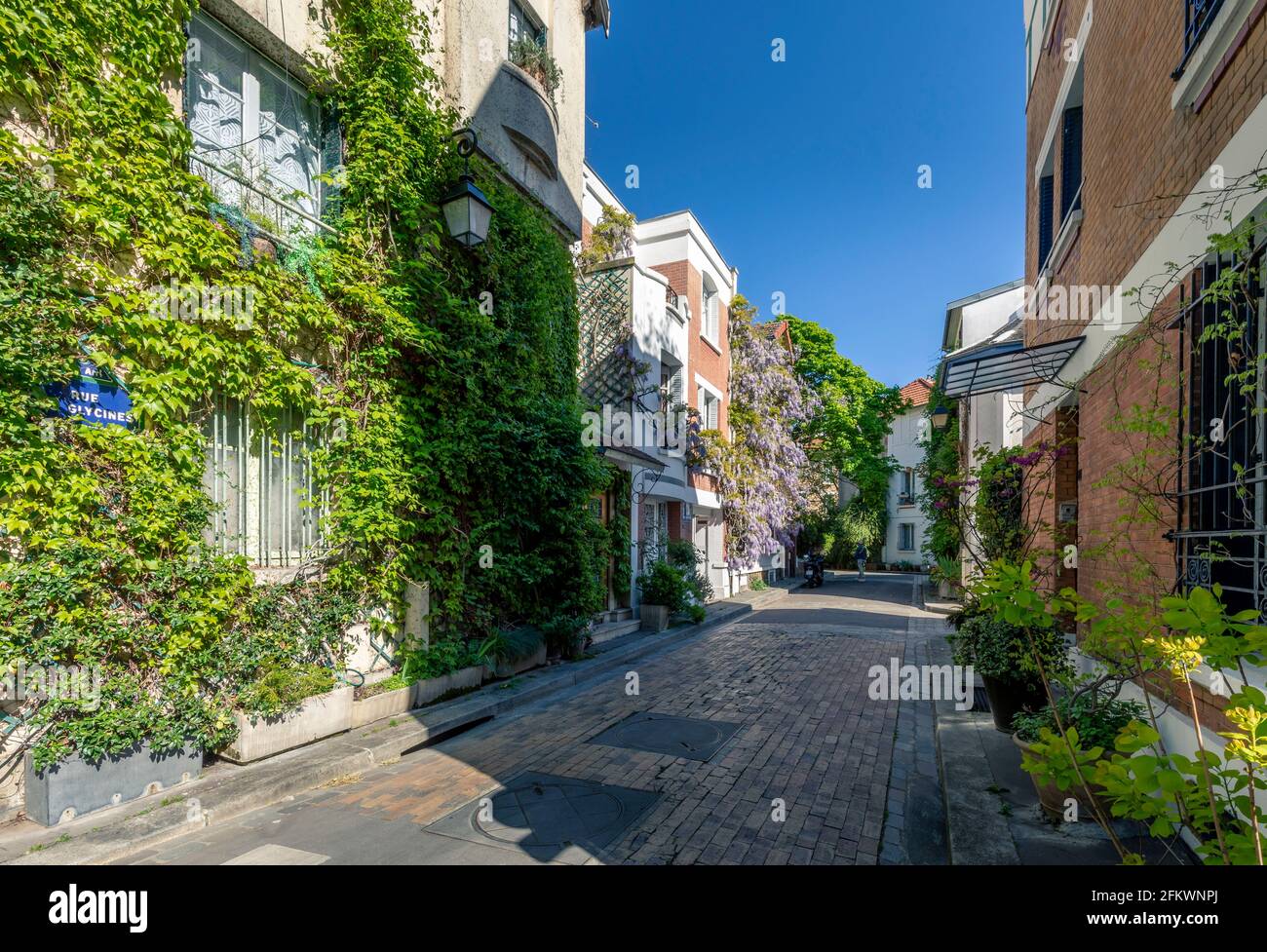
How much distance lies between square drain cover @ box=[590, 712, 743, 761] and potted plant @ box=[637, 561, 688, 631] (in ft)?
18.2

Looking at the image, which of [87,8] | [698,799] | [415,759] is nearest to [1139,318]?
[698,799]

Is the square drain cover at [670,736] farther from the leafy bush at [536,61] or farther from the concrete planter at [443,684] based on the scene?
the leafy bush at [536,61]

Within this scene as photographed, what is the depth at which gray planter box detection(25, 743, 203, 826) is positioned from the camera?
384 cm

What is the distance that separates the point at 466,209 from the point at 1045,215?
8.10 meters

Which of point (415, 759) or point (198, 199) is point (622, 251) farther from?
point (415, 759)

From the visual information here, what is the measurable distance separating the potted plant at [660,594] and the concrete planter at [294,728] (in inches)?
283

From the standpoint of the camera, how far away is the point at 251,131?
18.9 feet

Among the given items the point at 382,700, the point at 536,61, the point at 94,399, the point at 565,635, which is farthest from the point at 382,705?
the point at 536,61

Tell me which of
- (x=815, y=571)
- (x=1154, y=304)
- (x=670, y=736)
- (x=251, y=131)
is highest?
(x=251, y=131)

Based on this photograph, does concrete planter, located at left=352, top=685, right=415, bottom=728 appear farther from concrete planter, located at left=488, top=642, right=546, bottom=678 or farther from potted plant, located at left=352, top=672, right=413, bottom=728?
concrete planter, located at left=488, top=642, right=546, bottom=678

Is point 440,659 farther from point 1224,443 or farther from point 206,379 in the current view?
point 1224,443

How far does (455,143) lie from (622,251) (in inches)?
264

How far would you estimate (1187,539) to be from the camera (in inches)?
146

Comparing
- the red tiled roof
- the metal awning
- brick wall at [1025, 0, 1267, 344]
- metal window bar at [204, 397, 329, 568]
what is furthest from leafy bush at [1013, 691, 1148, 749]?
the red tiled roof
